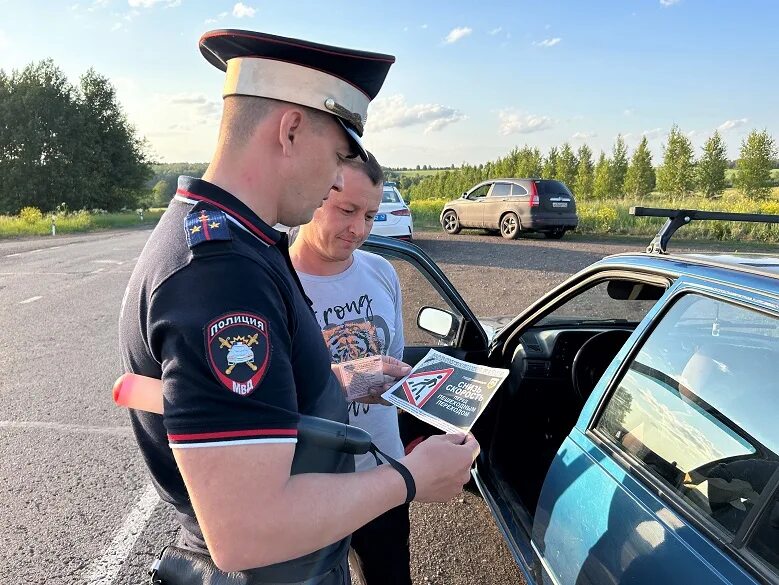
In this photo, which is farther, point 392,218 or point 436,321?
point 392,218

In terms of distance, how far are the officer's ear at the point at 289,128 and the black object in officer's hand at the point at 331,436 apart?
0.50m

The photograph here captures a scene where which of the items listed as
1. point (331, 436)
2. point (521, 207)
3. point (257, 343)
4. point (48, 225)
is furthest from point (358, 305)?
point (48, 225)

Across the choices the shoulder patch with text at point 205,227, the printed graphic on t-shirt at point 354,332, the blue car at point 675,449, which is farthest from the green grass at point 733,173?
the shoulder patch with text at point 205,227

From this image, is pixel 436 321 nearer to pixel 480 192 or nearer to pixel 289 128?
pixel 289 128

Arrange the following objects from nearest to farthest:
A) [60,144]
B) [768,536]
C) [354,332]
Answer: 1. [768,536]
2. [354,332]
3. [60,144]

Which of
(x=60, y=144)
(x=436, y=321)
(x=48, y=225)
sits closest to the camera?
(x=436, y=321)

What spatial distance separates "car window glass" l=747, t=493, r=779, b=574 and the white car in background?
37.5ft

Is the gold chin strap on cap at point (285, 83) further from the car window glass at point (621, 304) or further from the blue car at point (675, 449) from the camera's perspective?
the car window glass at point (621, 304)

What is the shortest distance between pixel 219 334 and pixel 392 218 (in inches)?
484

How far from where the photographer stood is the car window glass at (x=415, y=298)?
10.2ft

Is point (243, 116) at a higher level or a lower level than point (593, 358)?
higher

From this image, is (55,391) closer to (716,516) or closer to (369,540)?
(369,540)

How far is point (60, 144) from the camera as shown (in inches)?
1801

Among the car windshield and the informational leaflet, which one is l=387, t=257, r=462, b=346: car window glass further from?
the car windshield
